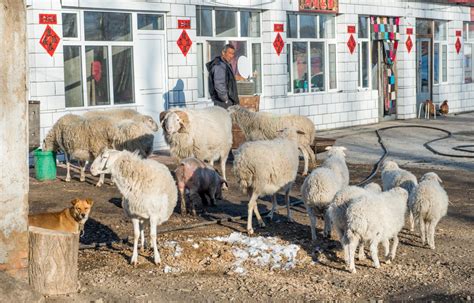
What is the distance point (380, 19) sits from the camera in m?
24.7

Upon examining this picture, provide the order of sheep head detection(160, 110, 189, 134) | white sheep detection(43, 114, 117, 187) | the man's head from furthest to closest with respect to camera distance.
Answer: the man's head → white sheep detection(43, 114, 117, 187) → sheep head detection(160, 110, 189, 134)

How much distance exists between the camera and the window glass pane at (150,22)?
17.5m

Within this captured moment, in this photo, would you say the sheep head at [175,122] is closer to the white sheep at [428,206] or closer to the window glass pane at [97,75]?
the white sheep at [428,206]

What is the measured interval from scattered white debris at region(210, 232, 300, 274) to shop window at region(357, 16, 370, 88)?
15.4 m

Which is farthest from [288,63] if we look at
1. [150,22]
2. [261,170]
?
[261,170]

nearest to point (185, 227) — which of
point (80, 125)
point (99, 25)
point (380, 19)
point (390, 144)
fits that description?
point (80, 125)

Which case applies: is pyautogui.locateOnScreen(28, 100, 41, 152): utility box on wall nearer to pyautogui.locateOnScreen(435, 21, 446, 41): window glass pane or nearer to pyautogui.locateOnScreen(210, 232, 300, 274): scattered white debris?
pyautogui.locateOnScreen(210, 232, 300, 274): scattered white debris

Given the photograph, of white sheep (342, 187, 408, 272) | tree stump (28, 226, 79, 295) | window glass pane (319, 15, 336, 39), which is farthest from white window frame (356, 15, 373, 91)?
tree stump (28, 226, 79, 295)

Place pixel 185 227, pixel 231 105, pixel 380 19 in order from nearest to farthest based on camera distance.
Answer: pixel 185 227 < pixel 231 105 < pixel 380 19

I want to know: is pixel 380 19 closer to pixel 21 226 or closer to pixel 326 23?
pixel 326 23

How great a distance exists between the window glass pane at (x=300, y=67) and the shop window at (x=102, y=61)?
5.06m

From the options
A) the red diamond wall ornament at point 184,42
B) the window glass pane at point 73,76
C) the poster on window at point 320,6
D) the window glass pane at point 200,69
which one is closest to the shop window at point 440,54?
the poster on window at point 320,6

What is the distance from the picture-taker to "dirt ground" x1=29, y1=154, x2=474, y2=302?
741 centimetres

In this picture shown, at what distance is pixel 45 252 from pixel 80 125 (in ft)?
19.5
